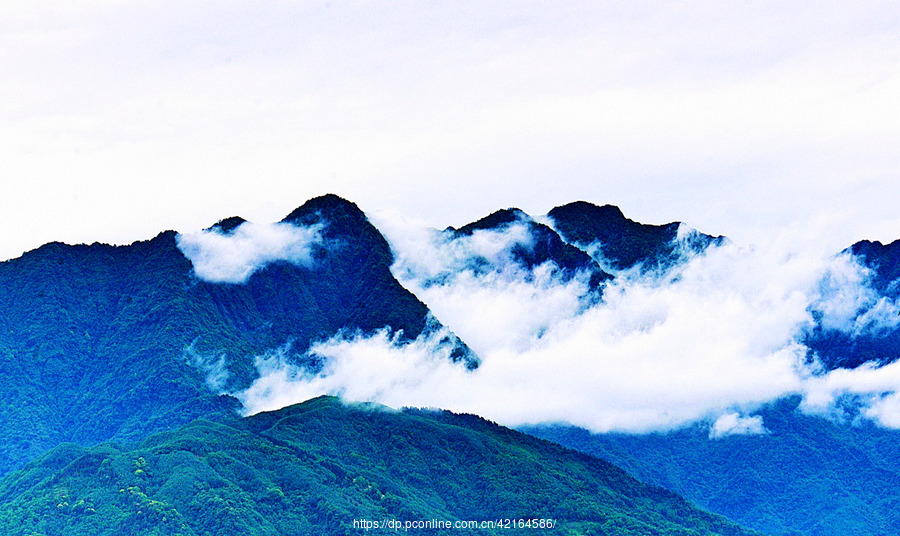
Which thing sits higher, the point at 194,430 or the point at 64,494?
the point at 194,430


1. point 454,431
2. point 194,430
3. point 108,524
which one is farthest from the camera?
point 454,431

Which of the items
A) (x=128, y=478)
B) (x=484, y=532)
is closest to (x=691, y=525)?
(x=484, y=532)

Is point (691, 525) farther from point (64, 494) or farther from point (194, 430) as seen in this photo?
point (64, 494)

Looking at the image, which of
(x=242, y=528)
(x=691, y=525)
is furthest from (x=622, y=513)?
(x=242, y=528)

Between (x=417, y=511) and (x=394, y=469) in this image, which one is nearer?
(x=417, y=511)

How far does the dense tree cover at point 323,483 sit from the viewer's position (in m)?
155

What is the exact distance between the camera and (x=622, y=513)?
595 ft

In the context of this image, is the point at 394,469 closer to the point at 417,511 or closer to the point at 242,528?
the point at 417,511

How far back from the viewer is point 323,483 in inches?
6614

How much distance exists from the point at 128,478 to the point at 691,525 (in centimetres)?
7885

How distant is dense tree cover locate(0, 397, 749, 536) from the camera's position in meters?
155

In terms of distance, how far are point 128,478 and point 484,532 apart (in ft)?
146

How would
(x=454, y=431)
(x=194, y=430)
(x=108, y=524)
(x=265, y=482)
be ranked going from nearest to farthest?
(x=108, y=524) → (x=265, y=482) → (x=194, y=430) → (x=454, y=431)

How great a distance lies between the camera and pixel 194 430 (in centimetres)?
17688
